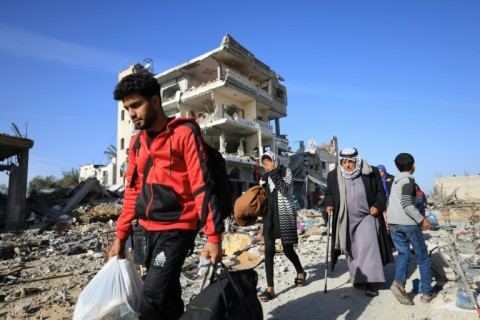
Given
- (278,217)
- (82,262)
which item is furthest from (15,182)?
(278,217)

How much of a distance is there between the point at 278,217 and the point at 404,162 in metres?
1.81

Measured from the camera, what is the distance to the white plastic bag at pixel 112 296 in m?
2.21

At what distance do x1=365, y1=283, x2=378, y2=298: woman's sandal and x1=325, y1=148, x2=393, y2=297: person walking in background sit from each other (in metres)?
0.02

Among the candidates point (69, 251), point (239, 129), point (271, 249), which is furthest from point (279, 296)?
point (239, 129)

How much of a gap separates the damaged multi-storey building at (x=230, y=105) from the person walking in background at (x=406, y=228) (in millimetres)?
18129

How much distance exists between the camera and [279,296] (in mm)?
4074

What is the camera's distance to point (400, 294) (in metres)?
3.68

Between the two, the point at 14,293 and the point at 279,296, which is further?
the point at 14,293

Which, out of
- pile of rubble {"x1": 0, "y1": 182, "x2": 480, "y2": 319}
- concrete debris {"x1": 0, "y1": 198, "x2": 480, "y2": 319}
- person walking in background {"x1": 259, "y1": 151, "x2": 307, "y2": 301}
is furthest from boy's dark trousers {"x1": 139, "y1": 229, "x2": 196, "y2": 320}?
concrete debris {"x1": 0, "y1": 198, "x2": 480, "y2": 319}

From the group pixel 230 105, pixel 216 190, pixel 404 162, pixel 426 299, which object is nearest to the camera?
pixel 216 190

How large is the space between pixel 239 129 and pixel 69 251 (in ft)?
56.7

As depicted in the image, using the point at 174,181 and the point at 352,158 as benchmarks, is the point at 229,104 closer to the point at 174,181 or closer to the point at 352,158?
the point at 352,158

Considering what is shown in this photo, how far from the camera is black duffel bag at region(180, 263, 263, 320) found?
191 centimetres

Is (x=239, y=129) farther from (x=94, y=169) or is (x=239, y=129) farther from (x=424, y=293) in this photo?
(x=94, y=169)
